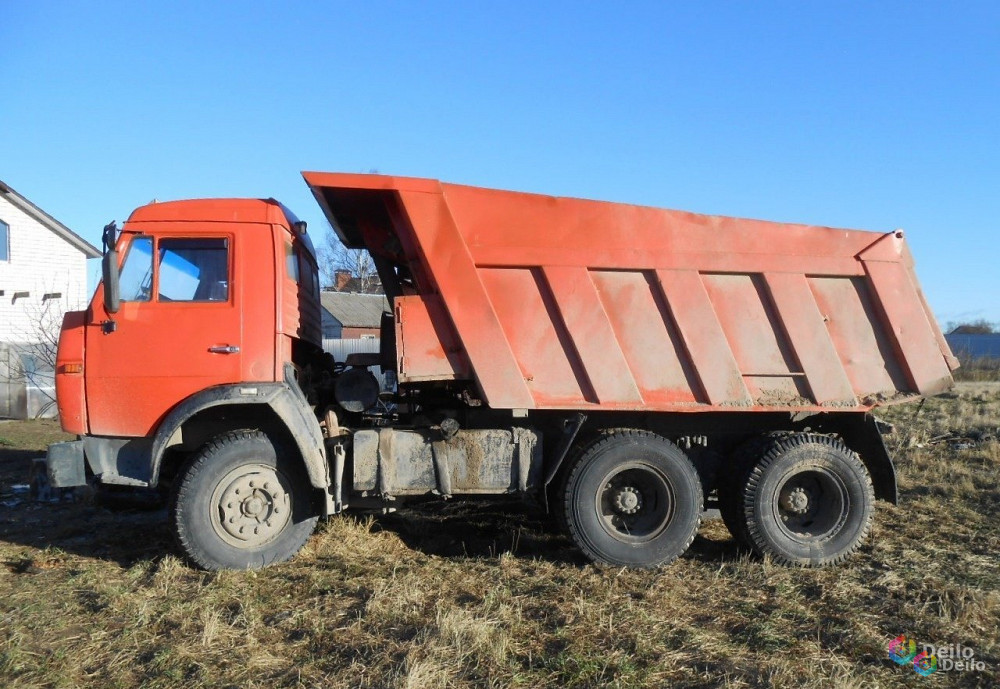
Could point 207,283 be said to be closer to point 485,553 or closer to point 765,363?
point 485,553

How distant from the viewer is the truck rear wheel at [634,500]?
521cm

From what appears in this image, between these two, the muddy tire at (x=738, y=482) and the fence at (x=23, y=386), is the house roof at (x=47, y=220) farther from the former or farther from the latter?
the muddy tire at (x=738, y=482)

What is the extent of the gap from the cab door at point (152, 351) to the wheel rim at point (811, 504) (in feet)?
14.4

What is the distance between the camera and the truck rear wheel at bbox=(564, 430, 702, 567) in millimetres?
5207

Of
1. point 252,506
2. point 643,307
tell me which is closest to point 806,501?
point 643,307

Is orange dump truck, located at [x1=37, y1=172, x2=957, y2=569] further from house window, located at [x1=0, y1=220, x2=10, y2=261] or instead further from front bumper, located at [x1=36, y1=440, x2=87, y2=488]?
house window, located at [x1=0, y1=220, x2=10, y2=261]

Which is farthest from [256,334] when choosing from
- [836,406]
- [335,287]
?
[335,287]

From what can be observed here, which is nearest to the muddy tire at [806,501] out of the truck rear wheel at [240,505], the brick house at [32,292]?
the truck rear wheel at [240,505]

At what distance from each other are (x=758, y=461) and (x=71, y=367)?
5.20 meters

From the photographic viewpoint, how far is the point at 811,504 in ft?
18.2

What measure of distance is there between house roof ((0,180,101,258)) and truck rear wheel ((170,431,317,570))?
781 inches

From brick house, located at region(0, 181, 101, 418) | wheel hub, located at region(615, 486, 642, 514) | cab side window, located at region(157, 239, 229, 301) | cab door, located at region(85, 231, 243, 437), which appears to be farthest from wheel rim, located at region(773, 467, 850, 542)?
brick house, located at region(0, 181, 101, 418)

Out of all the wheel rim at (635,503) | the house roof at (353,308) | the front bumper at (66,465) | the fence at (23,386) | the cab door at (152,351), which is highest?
the house roof at (353,308)

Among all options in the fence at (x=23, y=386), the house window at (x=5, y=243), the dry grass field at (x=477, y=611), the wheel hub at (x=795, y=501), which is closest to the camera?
the dry grass field at (x=477, y=611)
